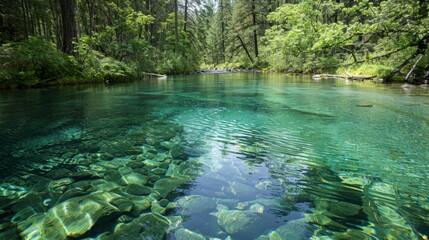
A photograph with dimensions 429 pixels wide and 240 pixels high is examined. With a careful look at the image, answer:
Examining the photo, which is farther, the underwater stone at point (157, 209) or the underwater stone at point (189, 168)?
the underwater stone at point (189, 168)

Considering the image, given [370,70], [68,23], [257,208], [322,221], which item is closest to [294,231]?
[322,221]

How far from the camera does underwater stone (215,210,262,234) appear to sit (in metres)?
2.04

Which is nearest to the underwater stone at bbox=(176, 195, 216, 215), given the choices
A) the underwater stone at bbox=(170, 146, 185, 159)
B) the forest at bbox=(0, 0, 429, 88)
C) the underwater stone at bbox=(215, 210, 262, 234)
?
the underwater stone at bbox=(215, 210, 262, 234)

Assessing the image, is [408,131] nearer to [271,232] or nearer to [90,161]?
[271,232]

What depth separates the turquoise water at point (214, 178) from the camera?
80.9 inches

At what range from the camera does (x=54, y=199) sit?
2.42 m

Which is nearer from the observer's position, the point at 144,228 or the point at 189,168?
the point at 144,228

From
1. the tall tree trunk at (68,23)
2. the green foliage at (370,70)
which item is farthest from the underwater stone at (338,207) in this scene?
the green foliage at (370,70)

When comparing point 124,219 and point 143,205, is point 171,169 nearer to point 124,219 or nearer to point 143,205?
point 143,205

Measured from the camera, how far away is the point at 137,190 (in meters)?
2.66

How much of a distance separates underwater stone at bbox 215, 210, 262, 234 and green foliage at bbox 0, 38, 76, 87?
11.9m

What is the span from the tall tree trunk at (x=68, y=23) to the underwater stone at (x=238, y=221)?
14.6 m

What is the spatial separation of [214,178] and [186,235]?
1086 millimetres

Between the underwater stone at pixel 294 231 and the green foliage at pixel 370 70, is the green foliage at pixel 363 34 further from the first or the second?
the underwater stone at pixel 294 231
